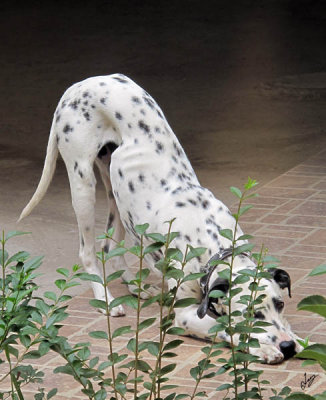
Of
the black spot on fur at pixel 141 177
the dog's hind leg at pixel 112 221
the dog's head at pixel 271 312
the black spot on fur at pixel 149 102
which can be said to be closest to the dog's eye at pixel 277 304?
the dog's head at pixel 271 312

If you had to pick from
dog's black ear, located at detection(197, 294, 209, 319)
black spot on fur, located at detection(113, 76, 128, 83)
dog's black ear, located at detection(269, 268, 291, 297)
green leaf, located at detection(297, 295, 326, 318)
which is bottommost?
dog's black ear, located at detection(197, 294, 209, 319)

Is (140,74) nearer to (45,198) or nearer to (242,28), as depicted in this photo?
(242,28)

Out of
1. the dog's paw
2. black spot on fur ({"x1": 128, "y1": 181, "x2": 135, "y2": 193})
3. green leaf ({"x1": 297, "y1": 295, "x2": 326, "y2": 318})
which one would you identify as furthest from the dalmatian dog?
green leaf ({"x1": 297, "y1": 295, "x2": 326, "y2": 318})

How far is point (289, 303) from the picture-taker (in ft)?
19.5

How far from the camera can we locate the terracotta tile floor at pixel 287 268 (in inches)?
193

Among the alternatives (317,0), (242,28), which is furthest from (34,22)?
(317,0)

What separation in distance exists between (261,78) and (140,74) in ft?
4.68

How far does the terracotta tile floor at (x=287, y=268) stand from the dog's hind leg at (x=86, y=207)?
0.19 meters

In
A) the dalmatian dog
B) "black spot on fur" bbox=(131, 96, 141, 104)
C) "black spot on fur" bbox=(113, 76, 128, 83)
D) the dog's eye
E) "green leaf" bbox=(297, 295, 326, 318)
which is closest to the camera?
"green leaf" bbox=(297, 295, 326, 318)

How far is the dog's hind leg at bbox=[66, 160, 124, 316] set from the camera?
19.7ft

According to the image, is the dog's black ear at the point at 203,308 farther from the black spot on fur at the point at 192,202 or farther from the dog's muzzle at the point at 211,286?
the black spot on fur at the point at 192,202

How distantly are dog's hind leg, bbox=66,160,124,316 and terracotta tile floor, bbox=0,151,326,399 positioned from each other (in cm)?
19

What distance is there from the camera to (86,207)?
6059 millimetres

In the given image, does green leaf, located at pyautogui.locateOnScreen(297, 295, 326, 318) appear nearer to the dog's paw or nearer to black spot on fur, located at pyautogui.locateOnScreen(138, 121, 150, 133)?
the dog's paw
